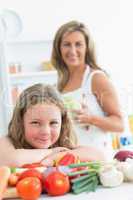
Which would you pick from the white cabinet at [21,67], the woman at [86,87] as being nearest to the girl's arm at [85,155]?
the woman at [86,87]

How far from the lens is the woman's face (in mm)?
1367

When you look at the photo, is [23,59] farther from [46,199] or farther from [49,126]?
[46,199]

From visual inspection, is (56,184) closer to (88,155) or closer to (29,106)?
(88,155)

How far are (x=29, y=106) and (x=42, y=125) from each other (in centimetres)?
8

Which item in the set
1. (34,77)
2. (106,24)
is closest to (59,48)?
(34,77)

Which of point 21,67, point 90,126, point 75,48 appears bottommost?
point 90,126

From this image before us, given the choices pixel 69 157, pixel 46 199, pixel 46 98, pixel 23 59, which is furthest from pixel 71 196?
pixel 23 59

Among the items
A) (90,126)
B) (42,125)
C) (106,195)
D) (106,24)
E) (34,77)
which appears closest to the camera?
(106,195)

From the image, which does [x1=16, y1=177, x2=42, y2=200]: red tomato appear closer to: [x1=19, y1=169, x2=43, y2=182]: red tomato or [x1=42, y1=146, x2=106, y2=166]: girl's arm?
[x1=19, y1=169, x2=43, y2=182]: red tomato

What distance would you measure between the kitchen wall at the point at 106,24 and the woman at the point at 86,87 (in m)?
0.92

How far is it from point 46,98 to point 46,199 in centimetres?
44

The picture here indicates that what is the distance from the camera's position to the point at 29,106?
0.96 meters

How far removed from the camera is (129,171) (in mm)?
606

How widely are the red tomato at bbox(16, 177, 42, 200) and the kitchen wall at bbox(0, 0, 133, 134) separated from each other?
179 cm
